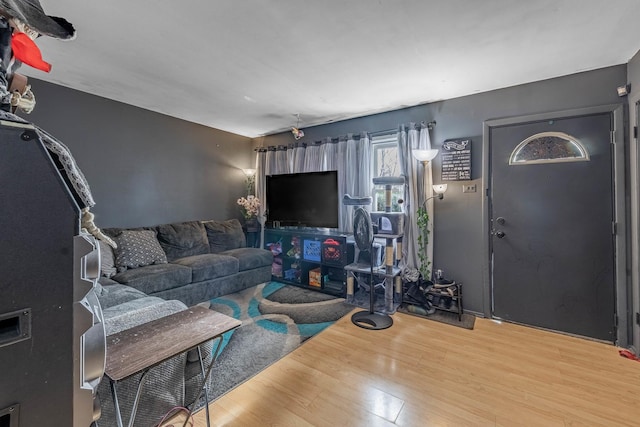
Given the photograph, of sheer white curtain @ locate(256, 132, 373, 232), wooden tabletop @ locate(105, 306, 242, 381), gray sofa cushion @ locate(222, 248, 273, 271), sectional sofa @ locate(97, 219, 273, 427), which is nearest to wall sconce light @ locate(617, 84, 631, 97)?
sheer white curtain @ locate(256, 132, 373, 232)

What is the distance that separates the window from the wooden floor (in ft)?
5.33

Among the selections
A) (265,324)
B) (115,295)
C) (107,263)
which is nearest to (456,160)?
(265,324)

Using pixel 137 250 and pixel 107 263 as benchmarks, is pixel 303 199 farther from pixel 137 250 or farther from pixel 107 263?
pixel 107 263

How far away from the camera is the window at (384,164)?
3.35 meters

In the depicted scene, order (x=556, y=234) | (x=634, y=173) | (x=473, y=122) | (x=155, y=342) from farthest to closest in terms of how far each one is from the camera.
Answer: (x=473, y=122) → (x=556, y=234) → (x=634, y=173) → (x=155, y=342)

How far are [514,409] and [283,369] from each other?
4.80 feet

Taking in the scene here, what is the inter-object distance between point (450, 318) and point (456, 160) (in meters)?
1.70

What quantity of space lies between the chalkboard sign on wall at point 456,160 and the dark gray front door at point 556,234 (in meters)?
0.23

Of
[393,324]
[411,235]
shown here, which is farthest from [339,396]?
[411,235]

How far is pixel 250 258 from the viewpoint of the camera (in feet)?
11.7

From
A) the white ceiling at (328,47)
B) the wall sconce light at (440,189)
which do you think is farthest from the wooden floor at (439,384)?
the white ceiling at (328,47)

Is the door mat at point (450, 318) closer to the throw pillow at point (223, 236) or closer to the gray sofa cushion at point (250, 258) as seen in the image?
the gray sofa cushion at point (250, 258)

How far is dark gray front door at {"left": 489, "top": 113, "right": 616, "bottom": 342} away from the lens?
2291 millimetres

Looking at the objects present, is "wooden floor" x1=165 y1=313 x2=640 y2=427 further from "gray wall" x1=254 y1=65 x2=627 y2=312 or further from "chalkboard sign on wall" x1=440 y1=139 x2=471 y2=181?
"chalkboard sign on wall" x1=440 y1=139 x2=471 y2=181
